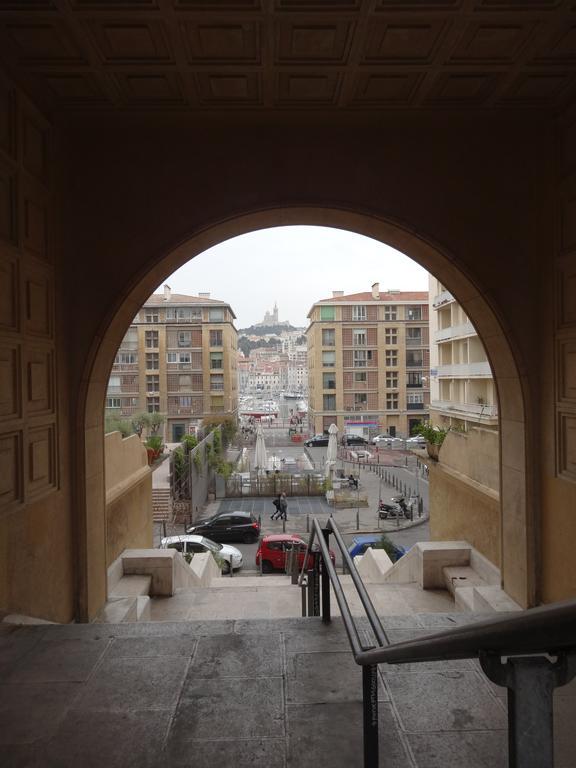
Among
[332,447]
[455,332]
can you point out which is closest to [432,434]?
[332,447]

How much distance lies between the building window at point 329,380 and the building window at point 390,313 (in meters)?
6.32

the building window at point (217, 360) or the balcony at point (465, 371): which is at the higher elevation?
the building window at point (217, 360)

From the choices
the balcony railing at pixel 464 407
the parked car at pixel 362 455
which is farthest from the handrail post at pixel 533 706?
the parked car at pixel 362 455

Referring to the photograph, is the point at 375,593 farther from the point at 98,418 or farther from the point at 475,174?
the point at 475,174

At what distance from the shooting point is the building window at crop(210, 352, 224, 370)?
39.3 meters

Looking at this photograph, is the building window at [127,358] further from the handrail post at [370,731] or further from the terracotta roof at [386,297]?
the handrail post at [370,731]

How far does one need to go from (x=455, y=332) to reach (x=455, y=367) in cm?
168

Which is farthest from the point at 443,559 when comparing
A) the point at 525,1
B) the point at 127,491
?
the point at 525,1

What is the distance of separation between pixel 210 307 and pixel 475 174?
35.6 metres

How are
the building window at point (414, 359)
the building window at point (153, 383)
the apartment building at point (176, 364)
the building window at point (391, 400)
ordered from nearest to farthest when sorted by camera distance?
the apartment building at point (176, 364), the building window at point (153, 383), the building window at point (391, 400), the building window at point (414, 359)

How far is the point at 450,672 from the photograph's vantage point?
2.97 metres

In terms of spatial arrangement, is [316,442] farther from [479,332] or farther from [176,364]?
[479,332]

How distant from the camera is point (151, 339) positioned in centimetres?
3797

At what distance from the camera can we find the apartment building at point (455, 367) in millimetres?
21297
